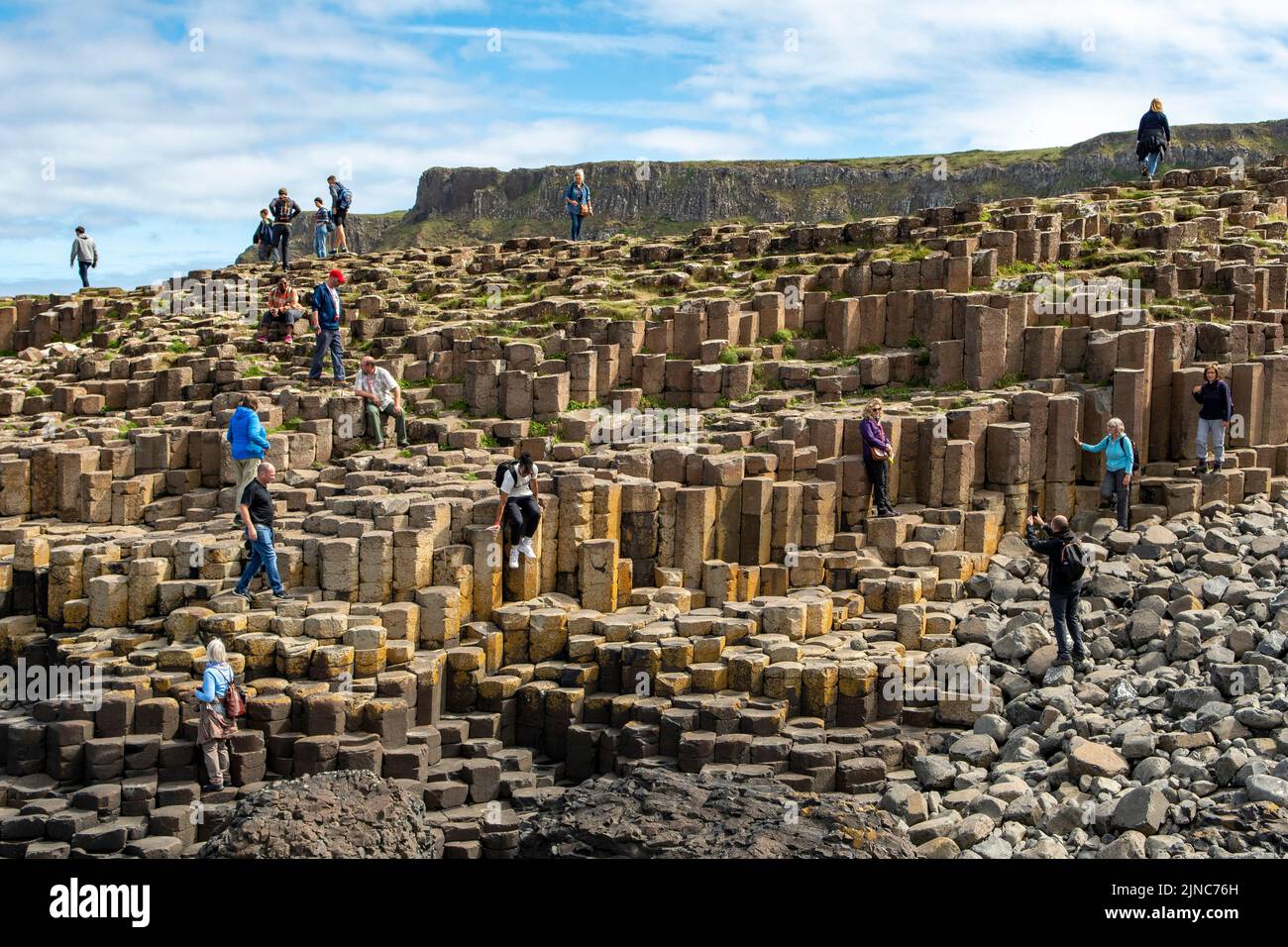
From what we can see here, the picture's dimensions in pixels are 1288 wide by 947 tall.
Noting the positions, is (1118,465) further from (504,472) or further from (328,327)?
(328,327)

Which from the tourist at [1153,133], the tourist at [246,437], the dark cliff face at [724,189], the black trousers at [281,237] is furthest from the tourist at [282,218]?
the dark cliff face at [724,189]

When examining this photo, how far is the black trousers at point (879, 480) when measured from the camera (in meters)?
23.2

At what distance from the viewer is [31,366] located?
31.9 meters

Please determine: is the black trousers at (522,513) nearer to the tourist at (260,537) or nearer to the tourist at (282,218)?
the tourist at (260,537)

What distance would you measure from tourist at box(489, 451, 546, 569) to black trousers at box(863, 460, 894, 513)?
537cm

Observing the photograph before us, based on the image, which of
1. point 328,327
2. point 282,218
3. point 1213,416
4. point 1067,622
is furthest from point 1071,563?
point 282,218

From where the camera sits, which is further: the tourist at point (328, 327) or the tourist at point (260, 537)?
the tourist at point (328, 327)

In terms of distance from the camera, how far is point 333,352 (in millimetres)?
27703

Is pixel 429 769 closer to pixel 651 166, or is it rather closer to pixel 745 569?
pixel 745 569

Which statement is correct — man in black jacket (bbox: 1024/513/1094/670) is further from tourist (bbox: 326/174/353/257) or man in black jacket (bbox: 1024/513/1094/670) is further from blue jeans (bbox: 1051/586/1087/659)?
tourist (bbox: 326/174/353/257)

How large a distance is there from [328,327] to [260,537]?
27.2ft

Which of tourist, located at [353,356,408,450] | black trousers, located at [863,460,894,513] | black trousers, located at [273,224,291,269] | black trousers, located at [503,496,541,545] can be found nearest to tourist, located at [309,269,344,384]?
tourist, located at [353,356,408,450]

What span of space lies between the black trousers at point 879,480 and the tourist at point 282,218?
18438mm

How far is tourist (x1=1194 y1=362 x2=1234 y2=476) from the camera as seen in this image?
24000 mm
